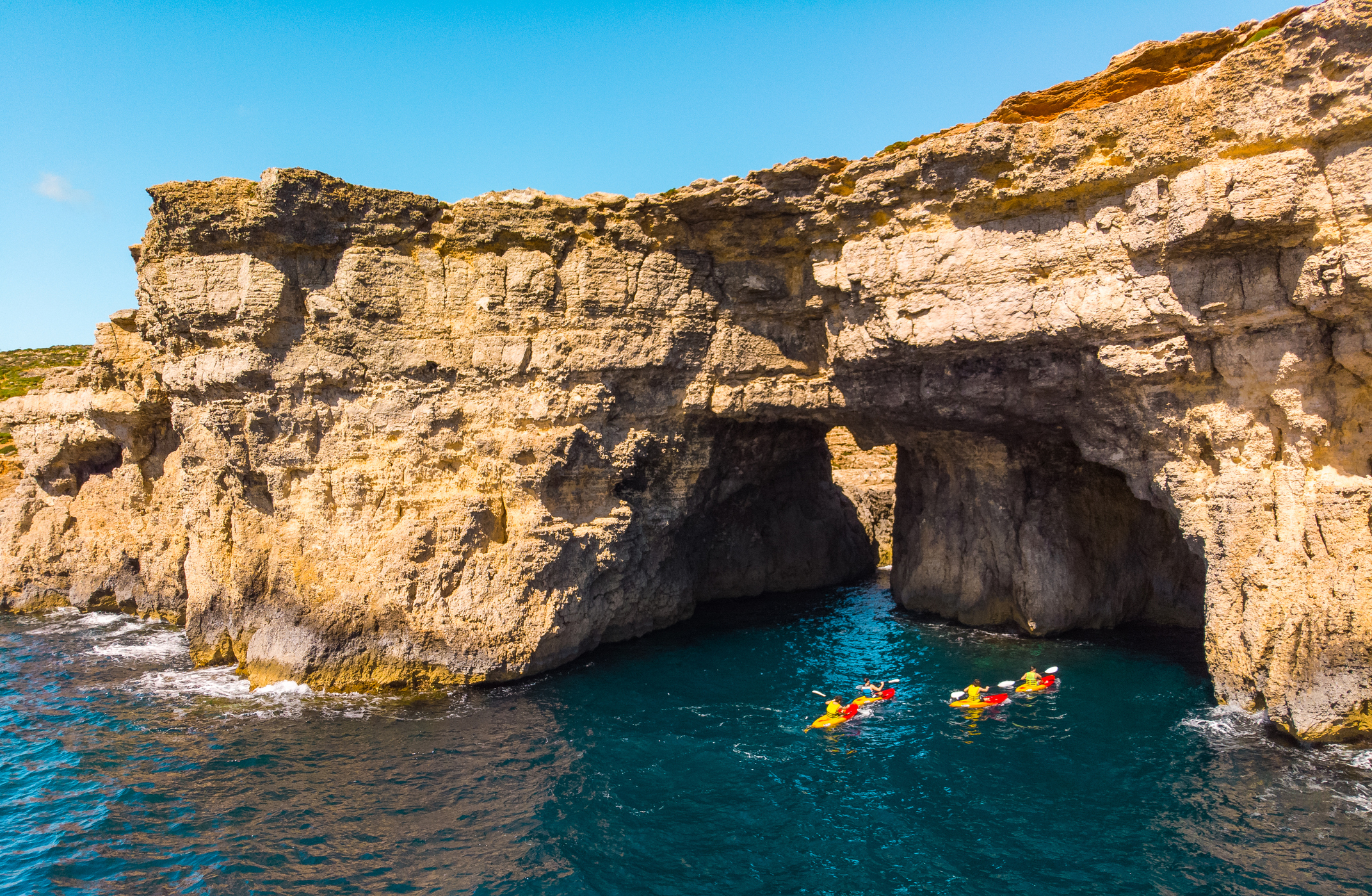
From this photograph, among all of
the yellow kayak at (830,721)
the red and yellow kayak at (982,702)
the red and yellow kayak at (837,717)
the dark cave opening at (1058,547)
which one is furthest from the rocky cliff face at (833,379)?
the yellow kayak at (830,721)

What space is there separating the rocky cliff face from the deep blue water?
7.20ft

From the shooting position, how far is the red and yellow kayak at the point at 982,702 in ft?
62.1

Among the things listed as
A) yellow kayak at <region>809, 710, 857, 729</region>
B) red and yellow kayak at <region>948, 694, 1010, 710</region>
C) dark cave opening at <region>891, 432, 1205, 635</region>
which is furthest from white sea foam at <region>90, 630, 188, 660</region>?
dark cave opening at <region>891, 432, 1205, 635</region>

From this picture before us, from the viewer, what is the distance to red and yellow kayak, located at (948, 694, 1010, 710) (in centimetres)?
1892

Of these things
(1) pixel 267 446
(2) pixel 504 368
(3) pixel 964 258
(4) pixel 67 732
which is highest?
(3) pixel 964 258

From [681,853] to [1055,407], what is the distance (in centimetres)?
1531

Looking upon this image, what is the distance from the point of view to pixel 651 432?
78.9 ft

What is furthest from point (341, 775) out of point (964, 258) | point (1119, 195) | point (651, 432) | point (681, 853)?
point (1119, 195)

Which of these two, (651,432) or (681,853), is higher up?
(651,432)

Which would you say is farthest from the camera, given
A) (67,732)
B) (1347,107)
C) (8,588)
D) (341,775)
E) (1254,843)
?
(8,588)

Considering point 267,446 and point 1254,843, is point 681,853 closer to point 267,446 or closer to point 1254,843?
point 1254,843

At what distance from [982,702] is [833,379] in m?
10.2

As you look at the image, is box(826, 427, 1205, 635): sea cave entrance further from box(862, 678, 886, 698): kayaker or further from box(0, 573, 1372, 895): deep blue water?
box(862, 678, 886, 698): kayaker

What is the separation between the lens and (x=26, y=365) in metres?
53.2
